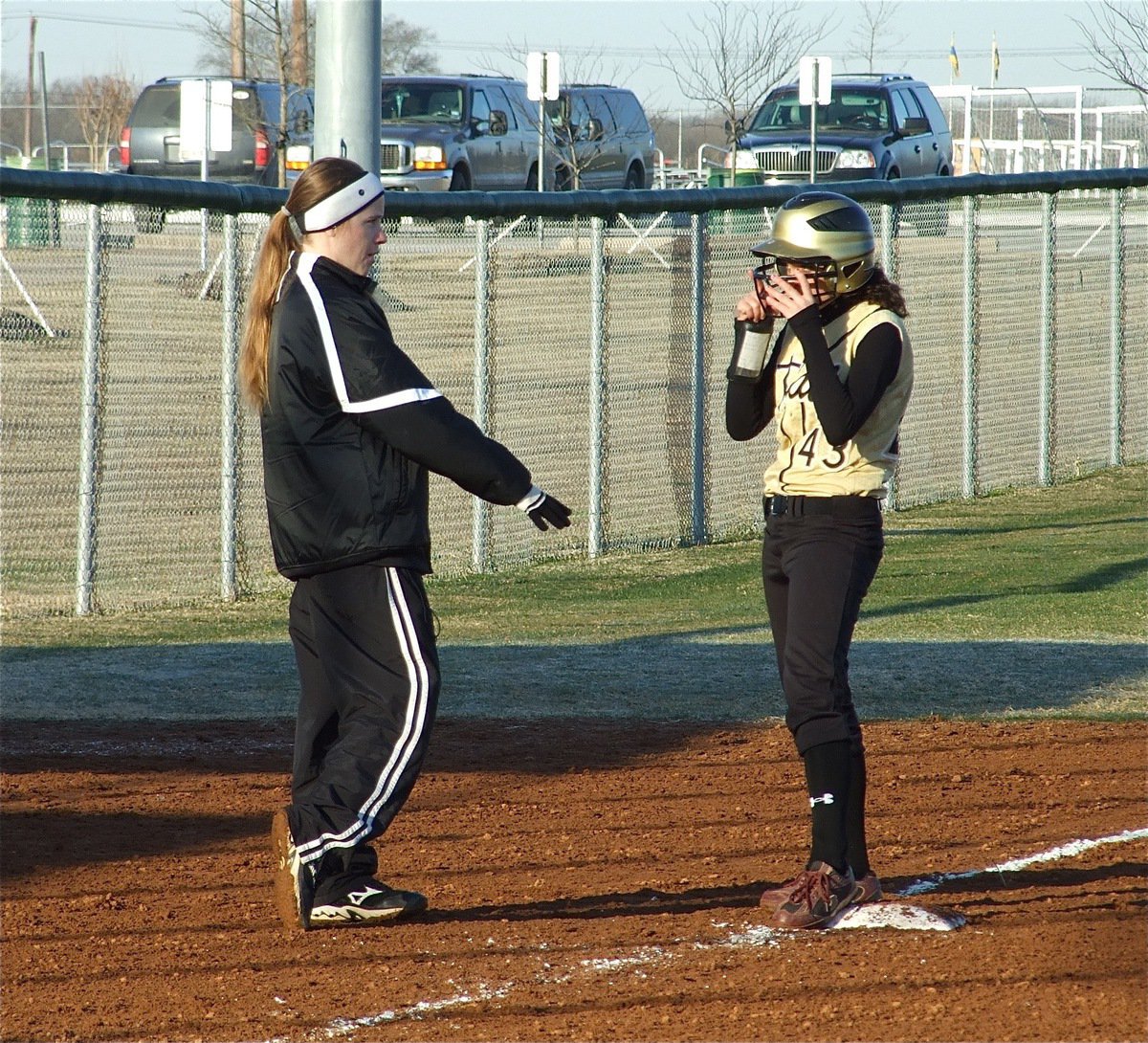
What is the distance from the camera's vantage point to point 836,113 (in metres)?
25.8

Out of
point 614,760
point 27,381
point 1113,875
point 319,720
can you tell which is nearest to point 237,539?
point 27,381

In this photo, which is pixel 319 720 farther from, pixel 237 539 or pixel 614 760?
pixel 237 539

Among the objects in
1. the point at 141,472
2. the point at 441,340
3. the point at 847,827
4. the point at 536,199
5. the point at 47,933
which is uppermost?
the point at 536,199

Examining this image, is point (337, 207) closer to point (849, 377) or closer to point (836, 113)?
point (849, 377)

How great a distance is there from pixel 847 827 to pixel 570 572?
6.66 m

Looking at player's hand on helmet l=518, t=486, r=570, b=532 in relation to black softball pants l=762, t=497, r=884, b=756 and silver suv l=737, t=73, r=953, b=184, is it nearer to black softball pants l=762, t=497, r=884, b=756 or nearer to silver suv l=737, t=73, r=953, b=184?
black softball pants l=762, t=497, r=884, b=756

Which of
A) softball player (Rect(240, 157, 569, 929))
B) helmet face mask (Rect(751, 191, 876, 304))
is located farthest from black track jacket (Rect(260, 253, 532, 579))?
helmet face mask (Rect(751, 191, 876, 304))

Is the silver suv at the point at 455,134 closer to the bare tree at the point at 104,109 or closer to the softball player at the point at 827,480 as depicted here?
the softball player at the point at 827,480

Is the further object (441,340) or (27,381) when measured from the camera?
(441,340)

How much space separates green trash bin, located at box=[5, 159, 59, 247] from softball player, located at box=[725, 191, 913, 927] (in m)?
5.31

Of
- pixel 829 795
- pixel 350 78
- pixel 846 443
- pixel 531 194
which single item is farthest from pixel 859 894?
pixel 531 194

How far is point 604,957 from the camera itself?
4.21 meters

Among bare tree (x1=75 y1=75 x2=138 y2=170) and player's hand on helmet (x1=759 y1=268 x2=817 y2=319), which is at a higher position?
bare tree (x1=75 y1=75 x2=138 y2=170)

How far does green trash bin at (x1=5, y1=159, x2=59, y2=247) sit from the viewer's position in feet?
31.2
